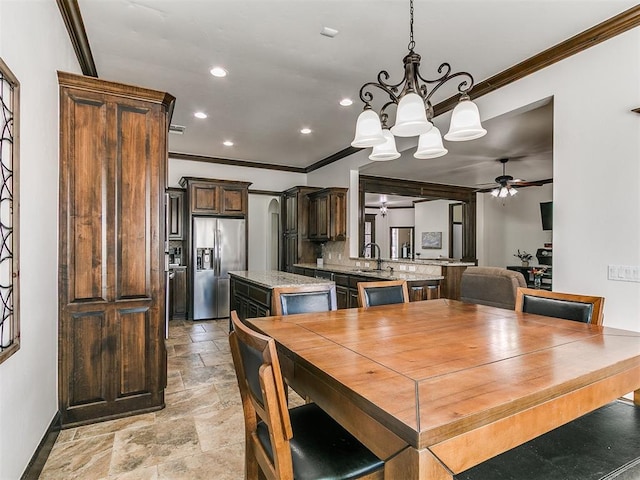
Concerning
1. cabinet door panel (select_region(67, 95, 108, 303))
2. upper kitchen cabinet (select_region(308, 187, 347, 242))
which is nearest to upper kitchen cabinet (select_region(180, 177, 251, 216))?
upper kitchen cabinet (select_region(308, 187, 347, 242))

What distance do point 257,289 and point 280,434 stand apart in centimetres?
289

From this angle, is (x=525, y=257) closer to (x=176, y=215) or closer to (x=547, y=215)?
(x=547, y=215)

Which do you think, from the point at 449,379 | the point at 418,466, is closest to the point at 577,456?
A: the point at 449,379

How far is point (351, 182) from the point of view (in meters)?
6.09

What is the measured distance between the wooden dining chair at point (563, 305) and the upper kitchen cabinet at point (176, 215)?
5.29 metres

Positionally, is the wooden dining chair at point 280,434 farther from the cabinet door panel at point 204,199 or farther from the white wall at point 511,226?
the white wall at point 511,226

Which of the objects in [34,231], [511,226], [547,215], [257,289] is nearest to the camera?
[34,231]

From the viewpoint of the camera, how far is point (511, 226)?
9156mm

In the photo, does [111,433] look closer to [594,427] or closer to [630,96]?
[594,427]

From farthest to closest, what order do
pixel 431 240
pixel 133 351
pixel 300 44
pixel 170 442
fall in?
1. pixel 431 240
2. pixel 300 44
3. pixel 133 351
4. pixel 170 442

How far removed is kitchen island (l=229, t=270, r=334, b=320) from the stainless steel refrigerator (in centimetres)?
94

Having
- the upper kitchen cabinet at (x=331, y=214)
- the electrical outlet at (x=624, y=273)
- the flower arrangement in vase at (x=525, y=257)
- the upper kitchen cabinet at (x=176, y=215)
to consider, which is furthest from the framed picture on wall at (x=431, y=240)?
the electrical outlet at (x=624, y=273)

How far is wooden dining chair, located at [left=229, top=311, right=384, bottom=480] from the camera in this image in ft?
3.51

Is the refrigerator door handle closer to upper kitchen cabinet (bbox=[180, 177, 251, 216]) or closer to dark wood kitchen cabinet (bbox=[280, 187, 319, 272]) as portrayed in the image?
upper kitchen cabinet (bbox=[180, 177, 251, 216])
